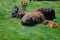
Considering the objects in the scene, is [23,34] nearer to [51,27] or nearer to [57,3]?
[51,27]

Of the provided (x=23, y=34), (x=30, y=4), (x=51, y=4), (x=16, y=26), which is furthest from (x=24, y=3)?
(x=23, y=34)

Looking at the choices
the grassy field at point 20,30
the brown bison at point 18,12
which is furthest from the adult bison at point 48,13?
the brown bison at point 18,12

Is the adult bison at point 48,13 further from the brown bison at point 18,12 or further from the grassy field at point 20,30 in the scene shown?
the brown bison at point 18,12

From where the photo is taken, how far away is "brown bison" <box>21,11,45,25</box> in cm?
487

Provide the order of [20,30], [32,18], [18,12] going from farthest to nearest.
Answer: [18,12]
[32,18]
[20,30]

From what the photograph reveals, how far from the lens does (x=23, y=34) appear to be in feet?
14.4

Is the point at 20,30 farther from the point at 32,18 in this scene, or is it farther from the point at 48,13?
the point at 48,13

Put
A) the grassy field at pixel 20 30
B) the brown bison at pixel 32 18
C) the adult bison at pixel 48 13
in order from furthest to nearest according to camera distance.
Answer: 1. the adult bison at pixel 48 13
2. the brown bison at pixel 32 18
3. the grassy field at pixel 20 30

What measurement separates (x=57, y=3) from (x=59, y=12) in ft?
2.26

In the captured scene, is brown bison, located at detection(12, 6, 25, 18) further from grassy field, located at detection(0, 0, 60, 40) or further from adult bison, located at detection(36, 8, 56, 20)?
adult bison, located at detection(36, 8, 56, 20)

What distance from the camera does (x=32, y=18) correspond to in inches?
194

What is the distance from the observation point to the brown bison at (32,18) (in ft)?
16.0

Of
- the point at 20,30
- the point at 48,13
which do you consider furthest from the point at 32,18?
the point at 48,13

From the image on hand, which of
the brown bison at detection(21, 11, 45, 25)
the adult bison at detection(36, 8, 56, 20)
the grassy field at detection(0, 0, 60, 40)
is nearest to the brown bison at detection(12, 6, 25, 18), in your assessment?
the grassy field at detection(0, 0, 60, 40)
